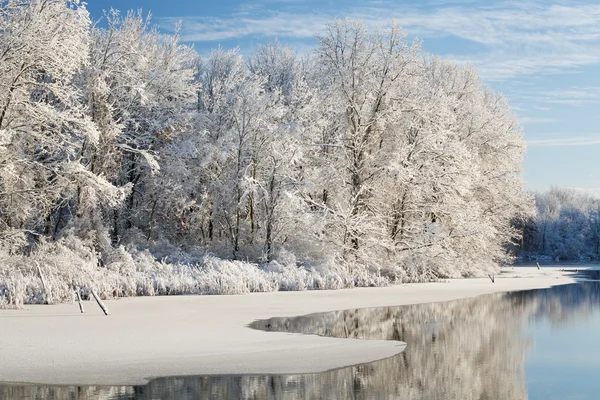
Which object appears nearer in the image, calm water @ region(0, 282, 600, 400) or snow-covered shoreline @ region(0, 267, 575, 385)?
calm water @ region(0, 282, 600, 400)

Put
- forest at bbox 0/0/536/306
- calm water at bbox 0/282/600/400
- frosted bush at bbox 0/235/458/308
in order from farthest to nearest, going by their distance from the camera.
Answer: forest at bbox 0/0/536/306 < frosted bush at bbox 0/235/458/308 < calm water at bbox 0/282/600/400

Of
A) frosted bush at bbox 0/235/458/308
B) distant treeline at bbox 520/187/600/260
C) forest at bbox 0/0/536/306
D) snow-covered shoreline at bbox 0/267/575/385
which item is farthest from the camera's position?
distant treeline at bbox 520/187/600/260

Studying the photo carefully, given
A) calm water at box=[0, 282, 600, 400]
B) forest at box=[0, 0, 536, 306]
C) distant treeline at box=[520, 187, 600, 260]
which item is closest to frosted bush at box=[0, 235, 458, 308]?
forest at box=[0, 0, 536, 306]

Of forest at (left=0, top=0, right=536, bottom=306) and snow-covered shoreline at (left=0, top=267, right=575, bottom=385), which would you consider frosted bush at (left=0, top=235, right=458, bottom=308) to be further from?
snow-covered shoreline at (left=0, top=267, right=575, bottom=385)

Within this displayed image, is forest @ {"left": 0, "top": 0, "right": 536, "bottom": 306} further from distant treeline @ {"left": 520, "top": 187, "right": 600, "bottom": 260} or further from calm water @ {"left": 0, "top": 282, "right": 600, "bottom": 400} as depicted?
distant treeline @ {"left": 520, "top": 187, "right": 600, "bottom": 260}

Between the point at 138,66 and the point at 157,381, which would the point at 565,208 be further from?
the point at 157,381

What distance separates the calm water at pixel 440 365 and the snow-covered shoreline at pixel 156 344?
21.3 inches

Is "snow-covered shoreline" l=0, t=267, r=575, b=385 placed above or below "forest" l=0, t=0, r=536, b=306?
below

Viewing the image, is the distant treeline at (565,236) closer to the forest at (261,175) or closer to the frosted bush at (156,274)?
the forest at (261,175)

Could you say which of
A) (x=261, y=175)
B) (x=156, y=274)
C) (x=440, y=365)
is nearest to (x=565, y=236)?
(x=261, y=175)

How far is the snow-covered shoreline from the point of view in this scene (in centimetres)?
1084

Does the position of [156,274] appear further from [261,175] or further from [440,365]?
[440,365]

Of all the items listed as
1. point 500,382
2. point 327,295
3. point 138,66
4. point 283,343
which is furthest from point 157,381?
point 138,66

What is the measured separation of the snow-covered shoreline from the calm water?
542 millimetres
